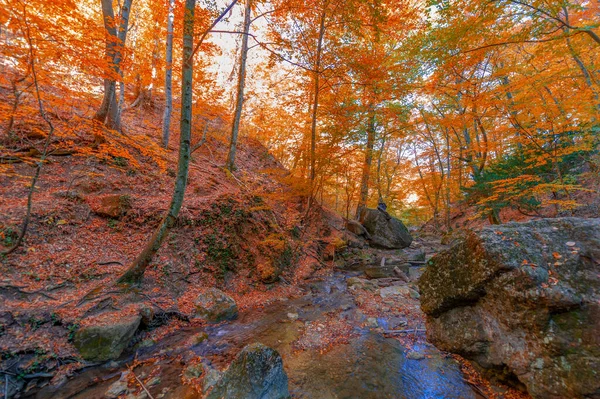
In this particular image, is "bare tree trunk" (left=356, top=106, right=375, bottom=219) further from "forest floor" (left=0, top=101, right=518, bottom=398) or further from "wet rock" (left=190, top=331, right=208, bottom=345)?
"wet rock" (left=190, top=331, right=208, bottom=345)

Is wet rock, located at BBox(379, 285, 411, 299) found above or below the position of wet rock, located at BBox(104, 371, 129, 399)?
above

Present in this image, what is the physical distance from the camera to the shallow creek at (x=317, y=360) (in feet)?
10.3

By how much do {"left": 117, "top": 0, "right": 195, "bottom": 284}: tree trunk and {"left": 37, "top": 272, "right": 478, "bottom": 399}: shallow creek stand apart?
1582 mm

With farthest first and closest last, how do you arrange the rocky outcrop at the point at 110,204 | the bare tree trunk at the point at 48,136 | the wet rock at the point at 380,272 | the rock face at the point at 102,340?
the wet rock at the point at 380,272
the rocky outcrop at the point at 110,204
the bare tree trunk at the point at 48,136
the rock face at the point at 102,340

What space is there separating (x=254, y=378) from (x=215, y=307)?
2.58 m

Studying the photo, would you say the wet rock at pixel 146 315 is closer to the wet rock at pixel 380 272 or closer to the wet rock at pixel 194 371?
the wet rock at pixel 194 371

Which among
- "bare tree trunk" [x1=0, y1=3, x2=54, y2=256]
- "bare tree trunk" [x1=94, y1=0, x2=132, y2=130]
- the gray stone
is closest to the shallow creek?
"bare tree trunk" [x1=0, y1=3, x2=54, y2=256]

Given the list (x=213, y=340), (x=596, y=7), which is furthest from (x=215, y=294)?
(x=596, y=7)

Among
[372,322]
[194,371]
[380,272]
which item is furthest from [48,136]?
[380,272]

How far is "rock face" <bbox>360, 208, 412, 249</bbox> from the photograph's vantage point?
12836 mm

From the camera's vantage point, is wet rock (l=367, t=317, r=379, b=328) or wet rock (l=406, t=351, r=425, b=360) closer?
wet rock (l=406, t=351, r=425, b=360)

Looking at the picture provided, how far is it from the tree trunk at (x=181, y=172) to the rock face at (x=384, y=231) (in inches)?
420

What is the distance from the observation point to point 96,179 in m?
6.50

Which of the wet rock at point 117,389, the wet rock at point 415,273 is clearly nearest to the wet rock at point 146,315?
the wet rock at point 117,389
